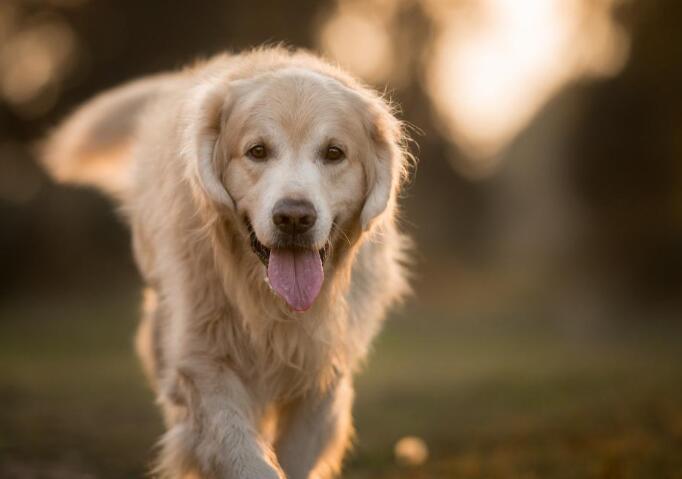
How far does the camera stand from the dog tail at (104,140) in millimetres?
7195

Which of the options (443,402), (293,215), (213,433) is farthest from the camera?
(443,402)

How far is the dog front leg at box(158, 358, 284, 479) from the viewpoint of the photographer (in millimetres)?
4250

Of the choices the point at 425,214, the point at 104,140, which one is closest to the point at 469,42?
the point at 425,214

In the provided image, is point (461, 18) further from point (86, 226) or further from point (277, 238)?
point (277, 238)

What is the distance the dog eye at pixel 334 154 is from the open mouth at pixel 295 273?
437mm

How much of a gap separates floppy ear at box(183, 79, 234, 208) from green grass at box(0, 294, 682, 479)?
228cm

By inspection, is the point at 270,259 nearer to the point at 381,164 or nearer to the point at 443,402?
the point at 381,164

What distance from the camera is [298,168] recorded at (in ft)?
14.3

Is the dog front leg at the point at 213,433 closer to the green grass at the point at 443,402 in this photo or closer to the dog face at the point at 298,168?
the dog face at the point at 298,168

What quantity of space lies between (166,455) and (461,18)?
2043cm

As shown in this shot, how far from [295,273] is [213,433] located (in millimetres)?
805

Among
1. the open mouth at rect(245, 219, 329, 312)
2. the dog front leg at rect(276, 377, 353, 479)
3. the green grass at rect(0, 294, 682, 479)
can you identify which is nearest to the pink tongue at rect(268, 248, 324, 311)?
the open mouth at rect(245, 219, 329, 312)

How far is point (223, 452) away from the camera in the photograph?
4289mm

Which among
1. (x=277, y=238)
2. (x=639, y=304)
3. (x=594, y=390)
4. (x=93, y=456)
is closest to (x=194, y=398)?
(x=277, y=238)
